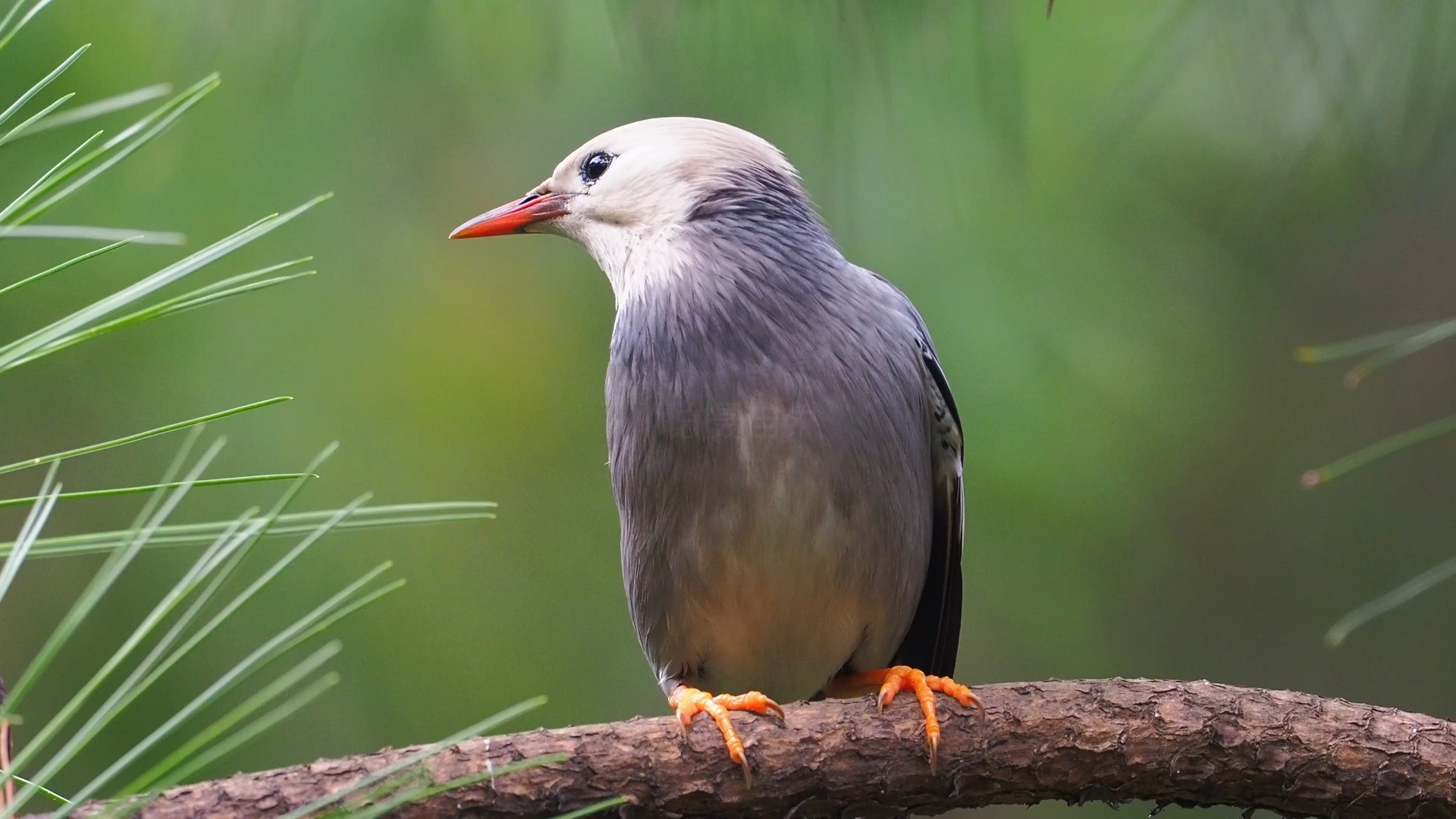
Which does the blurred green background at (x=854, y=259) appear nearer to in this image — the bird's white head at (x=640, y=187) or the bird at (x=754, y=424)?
the bird's white head at (x=640, y=187)

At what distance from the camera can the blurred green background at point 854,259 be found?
254 centimetres

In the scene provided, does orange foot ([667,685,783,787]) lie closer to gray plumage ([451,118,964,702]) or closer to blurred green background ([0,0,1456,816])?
gray plumage ([451,118,964,702])

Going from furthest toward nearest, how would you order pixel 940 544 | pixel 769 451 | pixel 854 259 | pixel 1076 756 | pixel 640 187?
pixel 854 259
pixel 940 544
pixel 640 187
pixel 769 451
pixel 1076 756

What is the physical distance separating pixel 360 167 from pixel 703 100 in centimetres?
88

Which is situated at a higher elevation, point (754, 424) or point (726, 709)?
point (754, 424)

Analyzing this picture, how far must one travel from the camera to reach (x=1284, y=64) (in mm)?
2252

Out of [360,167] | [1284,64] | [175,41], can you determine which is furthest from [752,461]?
[360,167]

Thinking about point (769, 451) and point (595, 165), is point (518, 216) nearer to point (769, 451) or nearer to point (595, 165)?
point (595, 165)

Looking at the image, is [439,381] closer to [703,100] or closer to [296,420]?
[296,420]

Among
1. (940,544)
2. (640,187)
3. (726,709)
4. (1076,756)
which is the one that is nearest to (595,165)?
(640,187)

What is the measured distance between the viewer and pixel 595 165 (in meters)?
2.24

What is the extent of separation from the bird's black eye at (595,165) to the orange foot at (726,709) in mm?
940

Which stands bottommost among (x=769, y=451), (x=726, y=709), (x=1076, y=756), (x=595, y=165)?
(x=1076, y=756)

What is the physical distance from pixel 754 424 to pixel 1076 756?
0.63 meters
